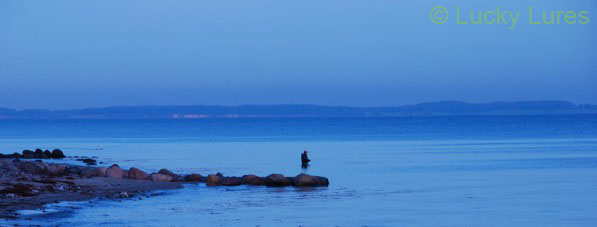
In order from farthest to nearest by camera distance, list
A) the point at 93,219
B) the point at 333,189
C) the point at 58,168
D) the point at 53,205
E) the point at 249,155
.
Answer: the point at 249,155 → the point at 58,168 → the point at 333,189 → the point at 53,205 → the point at 93,219

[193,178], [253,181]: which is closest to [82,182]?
[193,178]

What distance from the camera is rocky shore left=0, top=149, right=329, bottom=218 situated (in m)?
24.9

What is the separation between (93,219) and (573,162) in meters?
29.4

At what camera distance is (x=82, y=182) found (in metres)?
31.6

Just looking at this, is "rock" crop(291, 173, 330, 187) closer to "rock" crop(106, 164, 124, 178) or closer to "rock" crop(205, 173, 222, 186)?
"rock" crop(205, 173, 222, 186)

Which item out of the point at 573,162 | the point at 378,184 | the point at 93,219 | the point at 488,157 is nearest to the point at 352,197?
the point at 378,184

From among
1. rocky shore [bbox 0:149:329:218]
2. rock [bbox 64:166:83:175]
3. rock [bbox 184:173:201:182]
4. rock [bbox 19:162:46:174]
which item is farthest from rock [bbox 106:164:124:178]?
rock [bbox 19:162:46:174]

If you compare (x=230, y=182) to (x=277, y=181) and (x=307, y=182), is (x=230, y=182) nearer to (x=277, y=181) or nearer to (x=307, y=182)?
(x=277, y=181)

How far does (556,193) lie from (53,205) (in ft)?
51.1

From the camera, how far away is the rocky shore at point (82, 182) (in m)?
24.9

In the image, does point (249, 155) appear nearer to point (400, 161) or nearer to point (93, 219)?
point (400, 161)

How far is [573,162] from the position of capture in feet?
144

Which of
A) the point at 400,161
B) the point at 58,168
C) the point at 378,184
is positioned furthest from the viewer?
the point at 400,161

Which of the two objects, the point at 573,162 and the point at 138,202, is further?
the point at 573,162
